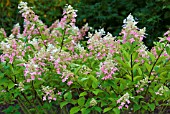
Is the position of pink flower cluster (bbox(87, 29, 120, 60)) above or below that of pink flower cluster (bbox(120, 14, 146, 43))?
above

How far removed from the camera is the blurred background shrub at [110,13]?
5.49 metres

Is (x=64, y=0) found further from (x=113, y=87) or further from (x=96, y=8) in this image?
(x=113, y=87)

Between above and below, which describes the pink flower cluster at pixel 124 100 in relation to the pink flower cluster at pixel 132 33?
below

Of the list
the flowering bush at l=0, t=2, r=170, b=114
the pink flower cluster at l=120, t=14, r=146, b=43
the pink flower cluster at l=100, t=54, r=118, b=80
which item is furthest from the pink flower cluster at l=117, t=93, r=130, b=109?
the pink flower cluster at l=120, t=14, r=146, b=43

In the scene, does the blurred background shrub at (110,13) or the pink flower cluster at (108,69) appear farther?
the blurred background shrub at (110,13)

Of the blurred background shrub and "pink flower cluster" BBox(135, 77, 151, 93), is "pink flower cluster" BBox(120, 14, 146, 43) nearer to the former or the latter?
"pink flower cluster" BBox(135, 77, 151, 93)

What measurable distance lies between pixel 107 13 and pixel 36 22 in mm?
2469

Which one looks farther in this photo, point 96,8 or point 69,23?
point 96,8

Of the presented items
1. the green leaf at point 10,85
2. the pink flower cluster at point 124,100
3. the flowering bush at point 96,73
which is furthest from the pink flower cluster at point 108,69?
the green leaf at point 10,85

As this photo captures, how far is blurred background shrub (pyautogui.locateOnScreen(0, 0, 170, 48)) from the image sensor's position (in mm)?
5492

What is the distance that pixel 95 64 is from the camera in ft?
A: 11.2

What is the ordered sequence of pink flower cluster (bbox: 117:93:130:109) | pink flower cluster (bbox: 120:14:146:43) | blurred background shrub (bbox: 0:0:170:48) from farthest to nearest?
blurred background shrub (bbox: 0:0:170:48) < pink flower cluster (bbox: 120:14:146:43) < pink flower cluster (bbox: 117:93:130:109)

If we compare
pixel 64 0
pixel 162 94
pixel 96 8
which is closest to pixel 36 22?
pixel 162 94

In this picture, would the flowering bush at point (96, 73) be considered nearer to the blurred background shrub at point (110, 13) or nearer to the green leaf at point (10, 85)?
the green leaf at point (10, 85)
